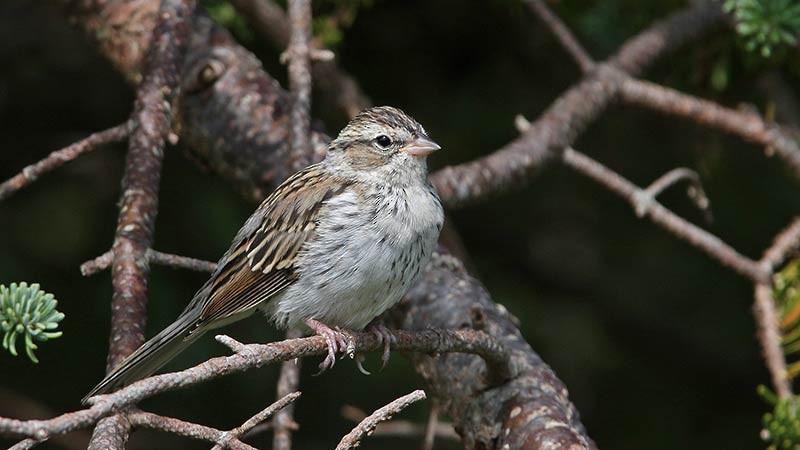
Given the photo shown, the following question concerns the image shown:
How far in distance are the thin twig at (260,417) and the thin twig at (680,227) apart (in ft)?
6.19

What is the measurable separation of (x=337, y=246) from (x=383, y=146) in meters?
0.45

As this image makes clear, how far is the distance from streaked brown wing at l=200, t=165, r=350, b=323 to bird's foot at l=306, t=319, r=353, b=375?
21cm

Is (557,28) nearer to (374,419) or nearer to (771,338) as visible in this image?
(771,338)

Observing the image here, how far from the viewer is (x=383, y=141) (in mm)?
3223

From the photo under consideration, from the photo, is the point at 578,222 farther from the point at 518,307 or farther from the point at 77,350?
the point at 77,350

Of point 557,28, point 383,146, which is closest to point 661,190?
point 557,28

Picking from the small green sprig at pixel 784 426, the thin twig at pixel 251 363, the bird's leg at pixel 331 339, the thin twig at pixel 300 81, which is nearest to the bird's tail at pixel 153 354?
the bird's leg at pixel 331 339

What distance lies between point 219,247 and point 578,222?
1.68 m

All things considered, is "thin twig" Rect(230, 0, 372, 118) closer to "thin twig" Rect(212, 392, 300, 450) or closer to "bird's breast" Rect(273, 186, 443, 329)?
"bird's breast" Rect(273, 186, 443, 329)

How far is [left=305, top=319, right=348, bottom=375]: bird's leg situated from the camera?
8.45 feet

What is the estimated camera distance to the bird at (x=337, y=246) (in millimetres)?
2812

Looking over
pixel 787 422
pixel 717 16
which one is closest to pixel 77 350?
pixel 787 422

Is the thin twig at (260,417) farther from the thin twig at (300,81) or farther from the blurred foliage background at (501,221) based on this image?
the blurred foliage background at (501,221)

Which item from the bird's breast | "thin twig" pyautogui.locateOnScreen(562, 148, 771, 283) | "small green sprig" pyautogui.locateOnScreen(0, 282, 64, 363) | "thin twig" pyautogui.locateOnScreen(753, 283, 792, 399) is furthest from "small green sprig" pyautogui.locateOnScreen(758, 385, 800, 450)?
"small green sprig" pyautogui.locateOnScreen(0, 282, 64, 363)
